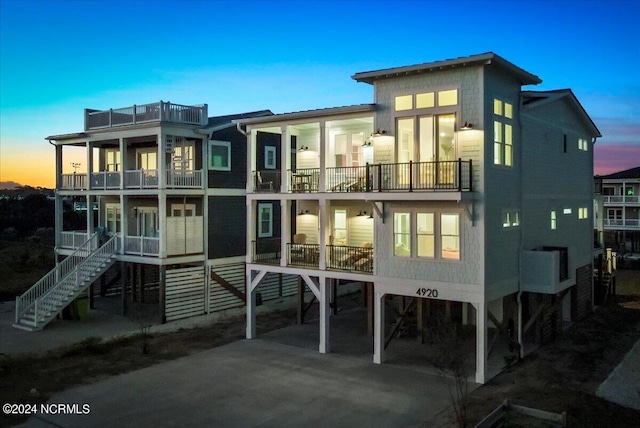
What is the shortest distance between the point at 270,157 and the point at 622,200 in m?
40.1

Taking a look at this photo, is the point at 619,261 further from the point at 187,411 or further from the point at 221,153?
the point at 187,411

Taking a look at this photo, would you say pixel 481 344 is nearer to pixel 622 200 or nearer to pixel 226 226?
pixel 226 226

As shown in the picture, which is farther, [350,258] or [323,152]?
[323,152]

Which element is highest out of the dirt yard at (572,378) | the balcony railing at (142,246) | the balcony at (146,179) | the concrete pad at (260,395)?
the balcony at (146,179)

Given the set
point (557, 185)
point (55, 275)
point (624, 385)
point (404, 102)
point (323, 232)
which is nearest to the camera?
point (624, 385)

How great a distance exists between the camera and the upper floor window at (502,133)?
17.7 m

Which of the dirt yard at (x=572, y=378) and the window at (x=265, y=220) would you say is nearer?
the dirt yard at (x=572, y=378)

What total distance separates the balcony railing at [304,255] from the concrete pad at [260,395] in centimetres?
353

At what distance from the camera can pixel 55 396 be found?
15.5 meters

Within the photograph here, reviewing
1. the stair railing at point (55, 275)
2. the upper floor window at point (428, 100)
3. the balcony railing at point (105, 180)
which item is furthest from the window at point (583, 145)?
the stair railing at point (55, 275)

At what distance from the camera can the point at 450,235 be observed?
17406 mm

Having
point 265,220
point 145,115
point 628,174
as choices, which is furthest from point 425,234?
point 628,174

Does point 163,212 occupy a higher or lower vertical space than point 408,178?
lower

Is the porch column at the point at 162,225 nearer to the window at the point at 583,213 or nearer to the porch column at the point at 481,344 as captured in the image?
the porch column at the point at 481,344
